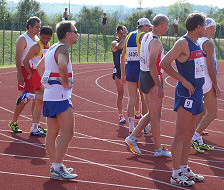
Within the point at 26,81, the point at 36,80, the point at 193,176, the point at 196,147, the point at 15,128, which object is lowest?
the point at 15,128

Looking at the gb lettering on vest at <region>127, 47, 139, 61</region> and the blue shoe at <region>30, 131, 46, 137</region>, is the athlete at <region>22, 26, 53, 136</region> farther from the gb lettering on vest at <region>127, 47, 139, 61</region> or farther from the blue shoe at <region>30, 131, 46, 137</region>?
the gb lettering on vest at <region>127, 47, 139, 61</region>

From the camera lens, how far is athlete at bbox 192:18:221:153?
7.29 metres

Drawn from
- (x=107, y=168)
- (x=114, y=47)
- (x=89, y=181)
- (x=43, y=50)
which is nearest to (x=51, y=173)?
(x=89, y=181)

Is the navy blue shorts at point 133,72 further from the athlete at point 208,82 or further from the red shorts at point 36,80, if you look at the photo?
the red shorts at point 36,80

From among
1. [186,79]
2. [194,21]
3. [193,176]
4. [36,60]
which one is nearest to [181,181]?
[193,176]

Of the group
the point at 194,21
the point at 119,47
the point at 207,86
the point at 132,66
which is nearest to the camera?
the point at 194,21

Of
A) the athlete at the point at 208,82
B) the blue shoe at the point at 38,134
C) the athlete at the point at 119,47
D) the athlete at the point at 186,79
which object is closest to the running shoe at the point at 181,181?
the athlete at the point at 186,79

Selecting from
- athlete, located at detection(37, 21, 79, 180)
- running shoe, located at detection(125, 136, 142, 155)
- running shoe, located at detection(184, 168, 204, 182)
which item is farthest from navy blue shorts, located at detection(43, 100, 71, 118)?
running shoe, located at detection(125, 136, 142, 155)

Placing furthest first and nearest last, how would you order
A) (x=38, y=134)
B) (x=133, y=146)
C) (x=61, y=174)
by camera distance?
(x=38, y=134), (x=133, y=146), (x=61, y=174)

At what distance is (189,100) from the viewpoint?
18.5 feet

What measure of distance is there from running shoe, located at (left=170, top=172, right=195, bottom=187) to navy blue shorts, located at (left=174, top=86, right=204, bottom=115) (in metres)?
0.81

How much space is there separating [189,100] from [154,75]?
1.16 metres

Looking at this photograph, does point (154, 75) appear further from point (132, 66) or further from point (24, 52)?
point (24, 52)

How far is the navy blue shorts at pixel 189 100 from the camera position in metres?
5.65
